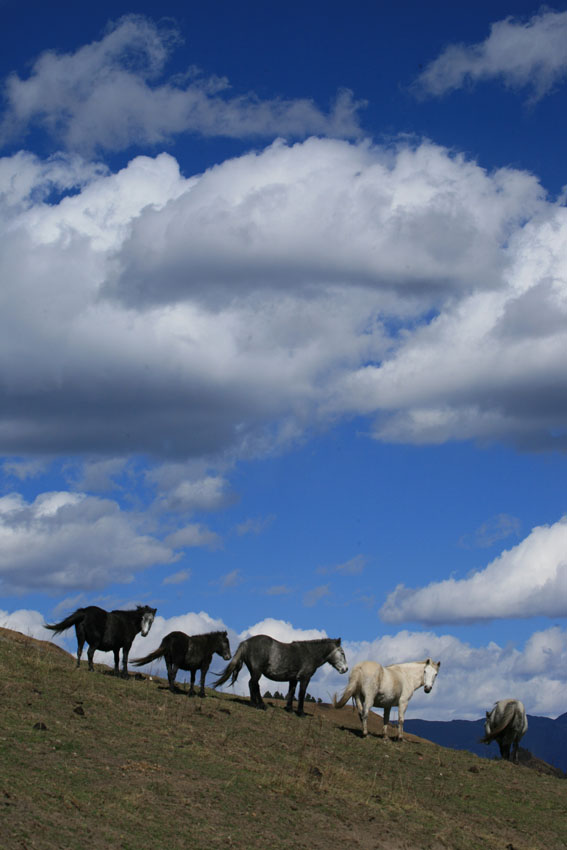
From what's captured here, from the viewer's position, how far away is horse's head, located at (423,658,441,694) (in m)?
26.5

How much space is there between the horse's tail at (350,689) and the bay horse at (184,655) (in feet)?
12.5

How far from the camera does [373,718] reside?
3509cm

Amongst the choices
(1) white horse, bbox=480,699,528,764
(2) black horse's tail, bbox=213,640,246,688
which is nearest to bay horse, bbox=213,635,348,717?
(2) black horse's tail, bbox=213,640,246,688

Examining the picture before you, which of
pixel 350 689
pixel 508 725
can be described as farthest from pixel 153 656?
pixel 508 725

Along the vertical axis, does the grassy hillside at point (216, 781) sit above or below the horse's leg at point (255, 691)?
below

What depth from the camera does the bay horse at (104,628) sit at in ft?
80.7

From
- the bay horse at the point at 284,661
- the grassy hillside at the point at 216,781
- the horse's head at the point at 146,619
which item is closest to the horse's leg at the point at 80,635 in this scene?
the grassy hillside at the point at 216,781

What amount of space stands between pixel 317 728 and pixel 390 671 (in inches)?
112

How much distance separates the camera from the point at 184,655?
24.8 metres

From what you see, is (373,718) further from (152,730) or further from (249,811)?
(249,811)

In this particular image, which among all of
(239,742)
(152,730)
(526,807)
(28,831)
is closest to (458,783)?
(526,807)

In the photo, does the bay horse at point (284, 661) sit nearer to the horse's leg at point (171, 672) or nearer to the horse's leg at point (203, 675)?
the horse's leg at point (203, 675)

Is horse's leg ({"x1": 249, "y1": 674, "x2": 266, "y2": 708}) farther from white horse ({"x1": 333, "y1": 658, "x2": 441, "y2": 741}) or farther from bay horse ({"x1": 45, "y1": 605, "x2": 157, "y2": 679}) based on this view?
bay horse ({"x1": 45, "y1": 605, "x2": 157, "y2": 679})

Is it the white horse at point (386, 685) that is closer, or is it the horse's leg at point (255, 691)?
the white horse at point (386, 685)
